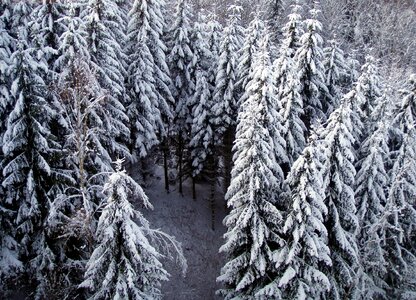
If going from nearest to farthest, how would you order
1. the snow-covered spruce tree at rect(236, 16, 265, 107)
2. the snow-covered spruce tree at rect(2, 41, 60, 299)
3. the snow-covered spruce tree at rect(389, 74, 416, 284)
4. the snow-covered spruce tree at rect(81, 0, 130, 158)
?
the snow-covered spruce tree at rect(2, 41, 60, 299), the snow-covered spruce tree at rect(81, 0, 130, 158), the snow-covered spruce tree at rect(389, 74, 416, 284), the snow-covered spruce tree at rect(236, 16, 265, 107)

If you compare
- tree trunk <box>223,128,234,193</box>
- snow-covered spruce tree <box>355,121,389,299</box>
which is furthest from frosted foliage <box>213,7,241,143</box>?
snow-covered spruce tree <box>355,121,389,299</box>

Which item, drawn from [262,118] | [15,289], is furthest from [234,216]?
[15,289]

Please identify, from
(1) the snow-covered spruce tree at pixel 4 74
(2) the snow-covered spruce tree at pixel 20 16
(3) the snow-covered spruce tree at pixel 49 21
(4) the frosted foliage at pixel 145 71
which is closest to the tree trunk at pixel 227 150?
(4) the frosted foliage at pixel 145 71

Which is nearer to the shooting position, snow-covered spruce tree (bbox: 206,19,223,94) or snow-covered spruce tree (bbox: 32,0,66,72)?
snow-covered spruce tree (bbox: 32,0,66,72)

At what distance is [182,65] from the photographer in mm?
28500

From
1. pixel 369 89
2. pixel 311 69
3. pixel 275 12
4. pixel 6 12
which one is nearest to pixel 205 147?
pixel 311 69

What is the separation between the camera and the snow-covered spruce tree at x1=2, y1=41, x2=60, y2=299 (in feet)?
53.4

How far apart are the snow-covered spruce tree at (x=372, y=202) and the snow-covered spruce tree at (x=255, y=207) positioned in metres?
5.84

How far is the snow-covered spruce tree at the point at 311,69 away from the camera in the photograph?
23.2 metres

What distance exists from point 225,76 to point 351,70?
8906mm

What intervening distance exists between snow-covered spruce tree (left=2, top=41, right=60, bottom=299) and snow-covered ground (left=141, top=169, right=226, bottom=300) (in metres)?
9.98

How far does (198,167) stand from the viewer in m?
30.8

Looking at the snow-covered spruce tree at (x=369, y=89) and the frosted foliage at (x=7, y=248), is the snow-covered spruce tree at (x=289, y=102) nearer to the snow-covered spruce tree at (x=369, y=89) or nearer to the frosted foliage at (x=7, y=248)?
the snow-covered spruce tree at (x=369, y=89)

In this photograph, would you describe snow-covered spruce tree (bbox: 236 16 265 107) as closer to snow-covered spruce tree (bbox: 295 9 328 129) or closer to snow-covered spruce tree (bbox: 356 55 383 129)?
snow-covered spruce tree (bbox: 295 9 328 129)
